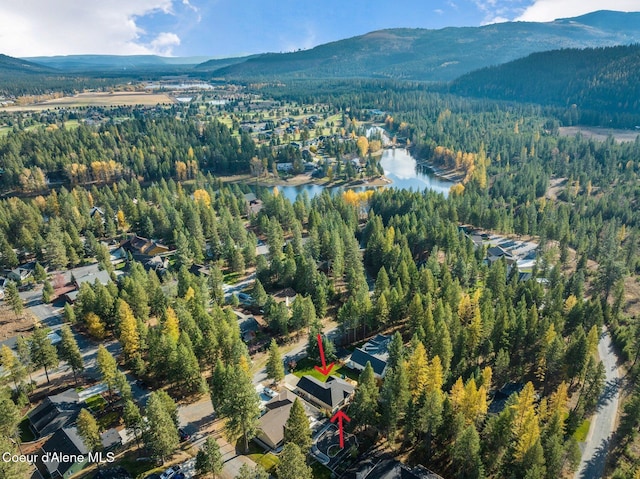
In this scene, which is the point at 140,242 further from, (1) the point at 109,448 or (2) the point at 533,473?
(2) the point at 533,473

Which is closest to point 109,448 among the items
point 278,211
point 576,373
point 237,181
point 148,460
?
point 148,460

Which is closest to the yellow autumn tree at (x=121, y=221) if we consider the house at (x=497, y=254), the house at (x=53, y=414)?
the house at (x=53, y=414)

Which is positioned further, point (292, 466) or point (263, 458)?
point (263, 458)

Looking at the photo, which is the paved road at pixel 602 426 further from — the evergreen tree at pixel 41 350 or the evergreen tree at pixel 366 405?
the evergreen tree at pixel 41 350

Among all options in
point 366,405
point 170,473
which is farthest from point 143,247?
point 366,405

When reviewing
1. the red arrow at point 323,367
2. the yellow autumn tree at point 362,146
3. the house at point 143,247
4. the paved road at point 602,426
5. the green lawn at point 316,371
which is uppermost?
the yellow autumn tree at point 362,146

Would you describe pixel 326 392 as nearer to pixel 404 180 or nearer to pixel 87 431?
pixel 87 431
